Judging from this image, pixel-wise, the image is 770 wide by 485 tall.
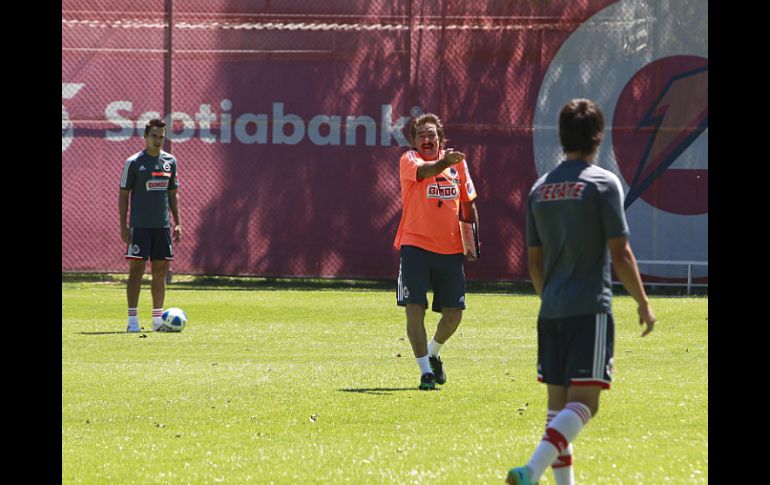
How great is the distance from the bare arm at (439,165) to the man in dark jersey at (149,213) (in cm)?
578

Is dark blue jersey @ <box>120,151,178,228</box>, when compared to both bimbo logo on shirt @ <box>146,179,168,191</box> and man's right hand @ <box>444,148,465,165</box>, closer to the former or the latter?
bimbo logo on shirt @ <box>146,179,168,191</box>

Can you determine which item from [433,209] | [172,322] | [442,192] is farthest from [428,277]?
[172,322]

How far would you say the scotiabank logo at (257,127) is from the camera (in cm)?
2292

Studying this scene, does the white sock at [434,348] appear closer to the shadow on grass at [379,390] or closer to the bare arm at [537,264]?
the shadow on grass at [379,390]

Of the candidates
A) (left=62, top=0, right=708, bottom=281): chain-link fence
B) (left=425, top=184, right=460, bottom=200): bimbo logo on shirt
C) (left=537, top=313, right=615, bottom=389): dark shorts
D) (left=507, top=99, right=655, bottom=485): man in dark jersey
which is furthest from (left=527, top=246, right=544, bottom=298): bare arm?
(left=62, top=0, right=708, bottom=281): chain-link fence

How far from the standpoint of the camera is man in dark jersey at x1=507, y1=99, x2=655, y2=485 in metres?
6.62

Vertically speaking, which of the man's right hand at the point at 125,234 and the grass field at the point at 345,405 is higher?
the man's right hand at the point at 125,234

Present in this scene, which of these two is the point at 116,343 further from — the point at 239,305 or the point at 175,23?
the point at 175,23

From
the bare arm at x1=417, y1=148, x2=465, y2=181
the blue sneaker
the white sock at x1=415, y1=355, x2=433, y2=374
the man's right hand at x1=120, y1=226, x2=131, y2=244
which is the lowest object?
the white sock at x1=415, y1=355, x2=433, y2=374

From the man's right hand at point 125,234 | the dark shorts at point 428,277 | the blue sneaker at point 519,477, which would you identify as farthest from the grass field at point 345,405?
the man's right hand at point 125,234

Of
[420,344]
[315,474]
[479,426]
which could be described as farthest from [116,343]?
[315,474]

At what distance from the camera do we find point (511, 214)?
22812mm

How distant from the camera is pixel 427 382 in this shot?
10.9 m

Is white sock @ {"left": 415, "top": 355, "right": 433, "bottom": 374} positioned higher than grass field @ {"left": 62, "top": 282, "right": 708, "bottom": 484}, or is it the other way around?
white sock @ {"left": 415, "top": 355, "right": 433, "bottom": 374}
